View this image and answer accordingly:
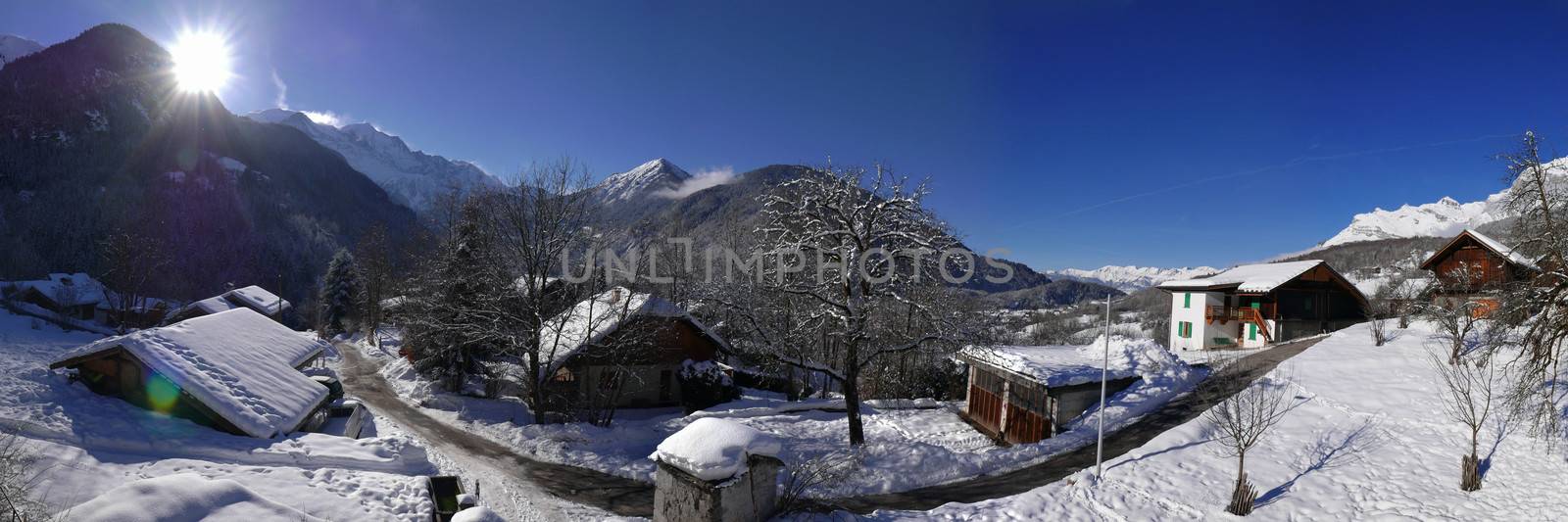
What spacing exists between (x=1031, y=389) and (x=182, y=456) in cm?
2197

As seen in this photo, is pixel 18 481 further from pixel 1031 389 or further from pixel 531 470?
pixel 1031 389

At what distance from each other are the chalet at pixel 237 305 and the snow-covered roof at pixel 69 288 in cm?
682

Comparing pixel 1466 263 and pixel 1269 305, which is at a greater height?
pixel 1466 263

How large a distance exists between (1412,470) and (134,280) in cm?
Result: 7128

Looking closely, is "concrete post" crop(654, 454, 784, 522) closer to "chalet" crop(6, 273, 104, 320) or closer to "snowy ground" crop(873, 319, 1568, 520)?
"snowy ground" crop(873, 319, 1568, 520)

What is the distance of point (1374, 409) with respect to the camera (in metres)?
16.0

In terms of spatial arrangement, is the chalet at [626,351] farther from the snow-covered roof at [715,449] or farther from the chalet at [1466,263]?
the chalet at [1466,263]

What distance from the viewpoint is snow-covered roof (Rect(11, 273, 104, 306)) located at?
157 feet

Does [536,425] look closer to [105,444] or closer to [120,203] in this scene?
[105,444]

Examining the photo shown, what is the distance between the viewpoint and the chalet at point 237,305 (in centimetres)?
4919

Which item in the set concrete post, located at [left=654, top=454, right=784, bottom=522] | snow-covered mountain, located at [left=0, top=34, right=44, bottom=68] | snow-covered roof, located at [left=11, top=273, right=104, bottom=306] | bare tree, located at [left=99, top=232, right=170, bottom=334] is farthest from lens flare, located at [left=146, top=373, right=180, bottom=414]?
snow-covered mountain, located at [left=0, top=34, right=44, bottom=68]

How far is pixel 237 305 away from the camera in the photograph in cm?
5231

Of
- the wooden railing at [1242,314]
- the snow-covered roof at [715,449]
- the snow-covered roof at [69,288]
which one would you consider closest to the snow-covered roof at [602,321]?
the snow-covered roof at [715,449]

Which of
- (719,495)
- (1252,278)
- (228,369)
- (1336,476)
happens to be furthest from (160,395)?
(1252,278)
